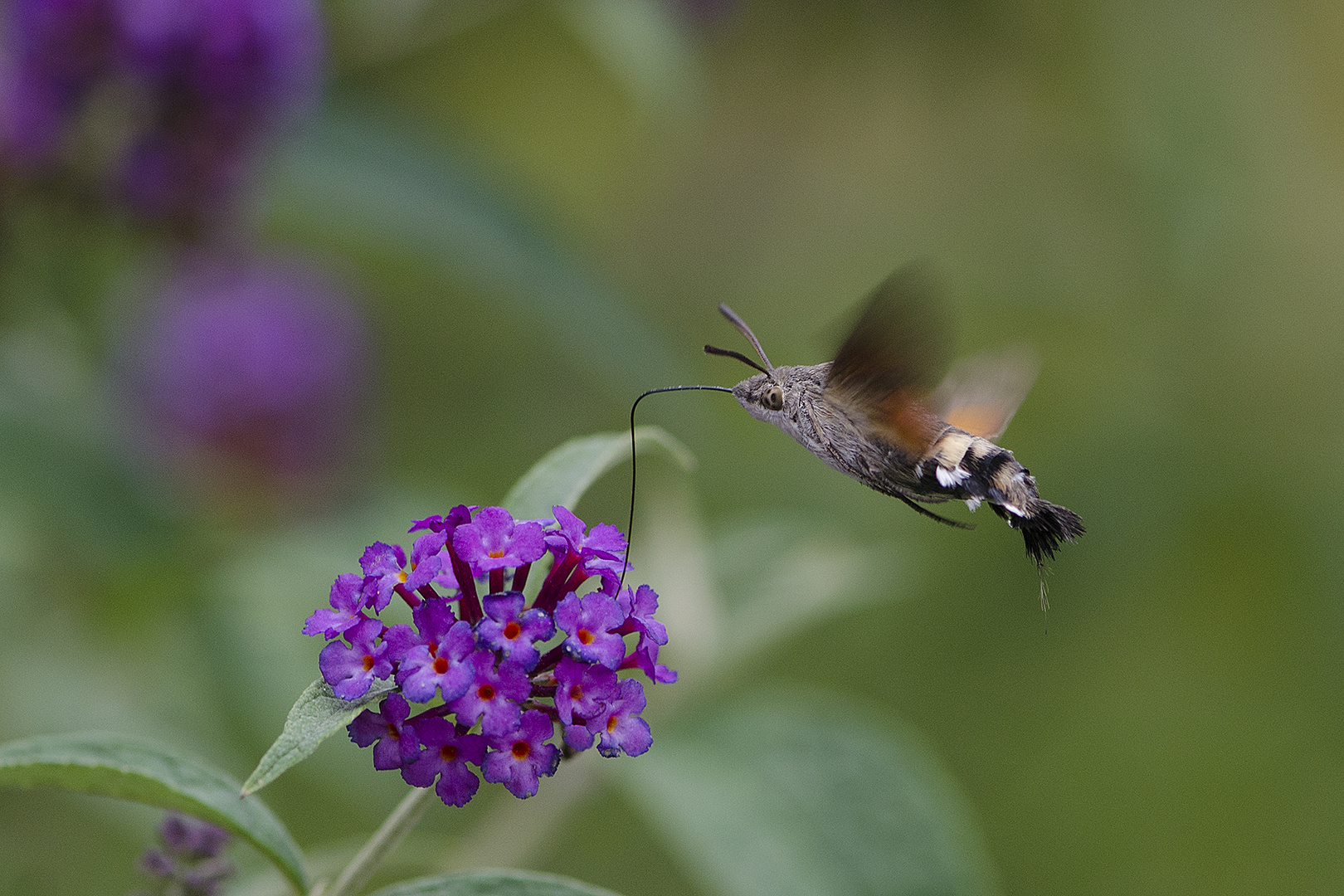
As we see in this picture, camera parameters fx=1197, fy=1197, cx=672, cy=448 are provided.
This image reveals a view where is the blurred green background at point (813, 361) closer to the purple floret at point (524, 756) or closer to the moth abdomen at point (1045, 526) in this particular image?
the moth abdomen at point (1045, 526)

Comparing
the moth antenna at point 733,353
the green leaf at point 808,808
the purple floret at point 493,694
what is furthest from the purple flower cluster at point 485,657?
the green leaf at point 808,808

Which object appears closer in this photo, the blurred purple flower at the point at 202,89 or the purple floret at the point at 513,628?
the purple floret at the point at 513,628

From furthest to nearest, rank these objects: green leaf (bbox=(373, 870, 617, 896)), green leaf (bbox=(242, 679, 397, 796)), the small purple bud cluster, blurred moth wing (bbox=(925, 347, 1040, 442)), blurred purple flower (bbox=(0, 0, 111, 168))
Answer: blurred purple flower (bbox=(0, 0, 111, 168)) < blurred moth wing (bbox=(925, 347, 1040, 442)) < the small purple bud cluster < green leaf (bbox=(373, 870, 617, 896)) < green leaf (bbox=(242, 679, 397, 796))

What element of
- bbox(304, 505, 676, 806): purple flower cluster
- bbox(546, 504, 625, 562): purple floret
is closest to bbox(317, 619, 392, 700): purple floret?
bbox(304, 505, 676, 806): purple flower cluster

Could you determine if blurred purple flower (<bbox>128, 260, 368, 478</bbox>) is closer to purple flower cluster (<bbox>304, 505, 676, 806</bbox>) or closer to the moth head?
the moth head

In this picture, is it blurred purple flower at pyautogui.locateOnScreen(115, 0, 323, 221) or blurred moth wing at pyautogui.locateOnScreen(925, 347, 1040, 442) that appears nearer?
blurred moth wing at pyautogui.locateOnScreen(925, 347, 1040, 442)

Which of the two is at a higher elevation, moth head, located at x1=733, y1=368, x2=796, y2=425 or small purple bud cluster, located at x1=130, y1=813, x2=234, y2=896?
moth head, located at x1=733, y1=368, x2=796, y2=425

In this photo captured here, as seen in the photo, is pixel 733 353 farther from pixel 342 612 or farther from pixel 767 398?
pixel 342 612

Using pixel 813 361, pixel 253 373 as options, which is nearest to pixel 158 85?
pixel 253 373

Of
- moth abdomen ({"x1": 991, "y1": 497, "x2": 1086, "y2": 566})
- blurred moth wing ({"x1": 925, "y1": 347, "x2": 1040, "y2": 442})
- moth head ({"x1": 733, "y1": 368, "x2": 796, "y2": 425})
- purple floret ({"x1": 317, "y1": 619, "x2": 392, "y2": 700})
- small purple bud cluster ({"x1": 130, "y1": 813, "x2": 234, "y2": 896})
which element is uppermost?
blurred moth wing ({"x1": 925, "y1": 347, "x2": 1040, "y2": 442})
